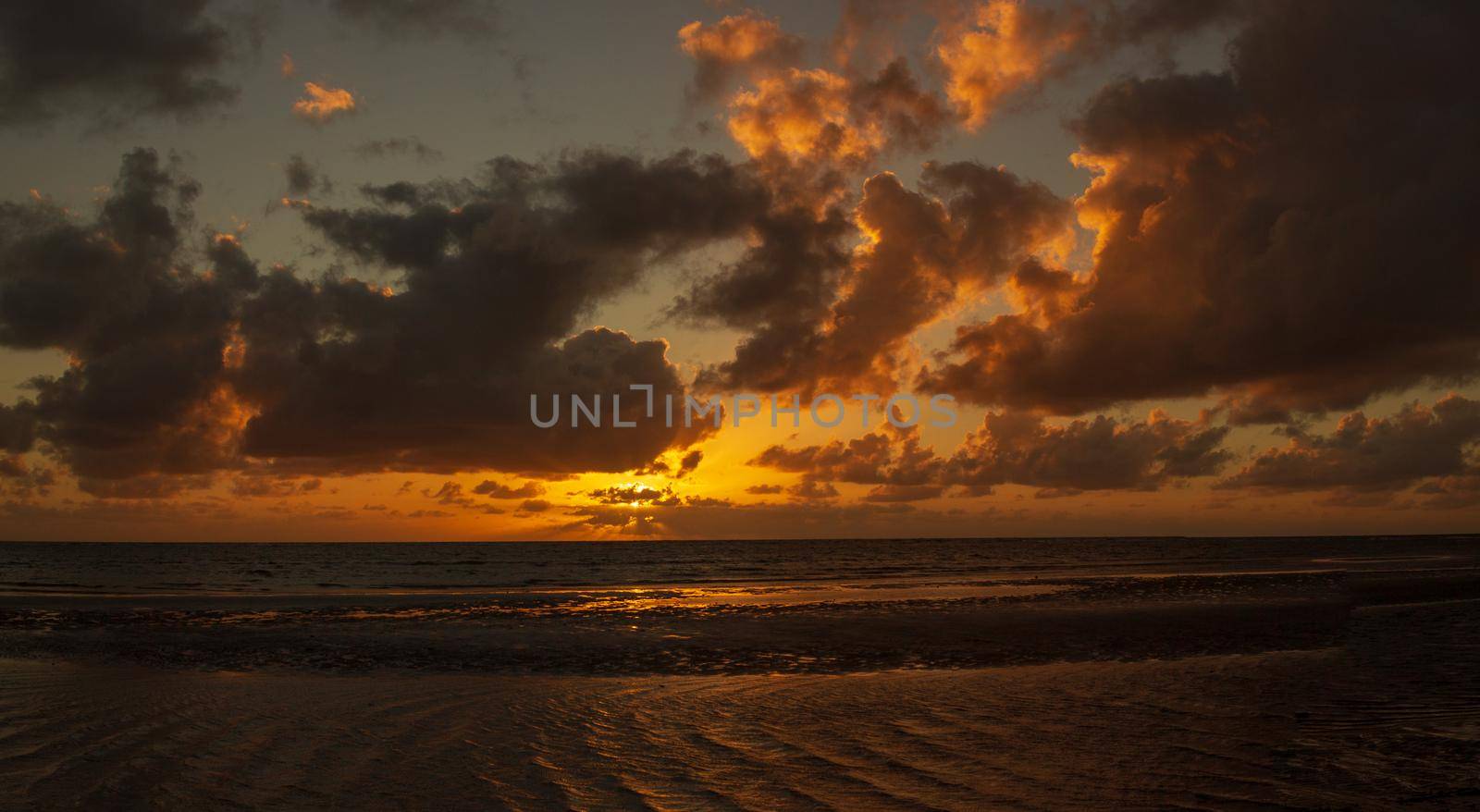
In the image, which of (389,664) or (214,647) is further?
(214,647)

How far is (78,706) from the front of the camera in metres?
16.0

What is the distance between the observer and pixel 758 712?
48.8 feet

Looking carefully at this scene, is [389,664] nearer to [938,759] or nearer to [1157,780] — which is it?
[938,759]

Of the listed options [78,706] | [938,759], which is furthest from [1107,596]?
[78,706]

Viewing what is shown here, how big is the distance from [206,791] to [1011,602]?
33.7 metres

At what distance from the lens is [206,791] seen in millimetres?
10422

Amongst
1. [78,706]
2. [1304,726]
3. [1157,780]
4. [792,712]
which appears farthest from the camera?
[78,706]

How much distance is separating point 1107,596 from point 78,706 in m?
38.1

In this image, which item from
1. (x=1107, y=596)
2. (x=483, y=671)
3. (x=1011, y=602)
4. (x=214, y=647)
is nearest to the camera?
(x=483, y=671)

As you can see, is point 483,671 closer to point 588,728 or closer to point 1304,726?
point 588,728

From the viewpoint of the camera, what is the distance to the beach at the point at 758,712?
10.2m

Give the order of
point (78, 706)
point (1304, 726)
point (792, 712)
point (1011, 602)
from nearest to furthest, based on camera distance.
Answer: point (1304, 726)
point (792, 712)
point (78, 706)
point (1011, 602)

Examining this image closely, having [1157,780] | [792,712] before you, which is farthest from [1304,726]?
[792,712]

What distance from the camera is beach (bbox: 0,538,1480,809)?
401 inches
